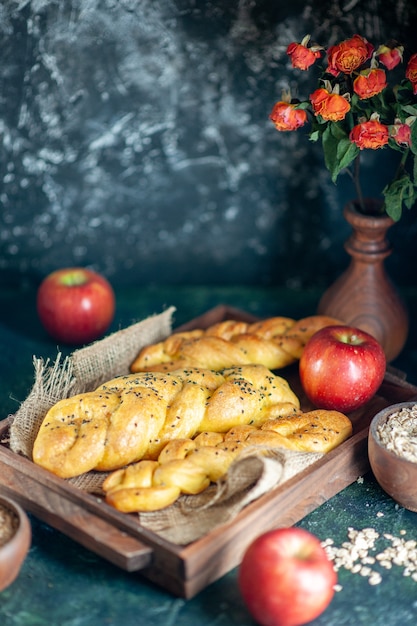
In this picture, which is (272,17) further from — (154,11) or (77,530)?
(77,530)

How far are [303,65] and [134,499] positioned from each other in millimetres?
801

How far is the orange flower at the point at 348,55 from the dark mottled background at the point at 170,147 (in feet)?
1.17

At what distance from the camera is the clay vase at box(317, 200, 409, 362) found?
1754mm

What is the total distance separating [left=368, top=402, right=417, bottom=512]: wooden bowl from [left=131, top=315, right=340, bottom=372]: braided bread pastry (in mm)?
321

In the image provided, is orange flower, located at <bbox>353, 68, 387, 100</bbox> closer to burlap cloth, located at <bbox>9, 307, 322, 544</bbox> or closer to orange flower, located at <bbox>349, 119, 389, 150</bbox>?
orange flower, located at <bbox>349, 119, 389, 150</bbox>

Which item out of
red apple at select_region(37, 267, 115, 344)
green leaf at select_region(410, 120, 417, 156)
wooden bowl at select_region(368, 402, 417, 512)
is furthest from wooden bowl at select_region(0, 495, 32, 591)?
green leaf at select_region(410, 120, 417, 156)

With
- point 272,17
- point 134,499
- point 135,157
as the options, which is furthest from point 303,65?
point 134,499

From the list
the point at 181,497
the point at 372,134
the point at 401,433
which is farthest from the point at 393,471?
the point at 372,134

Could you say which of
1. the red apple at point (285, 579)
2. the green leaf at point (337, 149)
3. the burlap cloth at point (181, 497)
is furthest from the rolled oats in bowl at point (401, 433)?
the green leaf at point (337, 149)

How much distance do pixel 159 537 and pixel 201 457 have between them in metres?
0.17

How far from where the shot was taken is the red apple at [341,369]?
5.06ft

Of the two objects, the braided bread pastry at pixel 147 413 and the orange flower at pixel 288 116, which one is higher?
the orange flower at pixel 288 116

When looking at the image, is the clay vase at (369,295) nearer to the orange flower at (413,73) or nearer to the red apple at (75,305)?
the orange flower at (413,73)

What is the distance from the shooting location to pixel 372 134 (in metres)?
1.46
